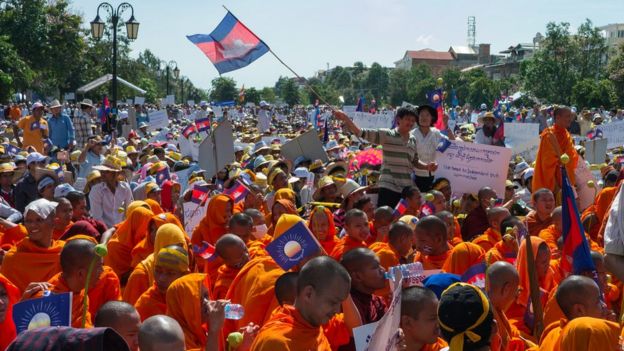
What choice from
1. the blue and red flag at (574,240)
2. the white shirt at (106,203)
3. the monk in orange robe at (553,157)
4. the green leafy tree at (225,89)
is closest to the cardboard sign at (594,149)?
the monk in orange robe at (553,157)

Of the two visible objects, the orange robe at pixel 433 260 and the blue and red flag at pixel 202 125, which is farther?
the blue and red flag at pixel 202 125

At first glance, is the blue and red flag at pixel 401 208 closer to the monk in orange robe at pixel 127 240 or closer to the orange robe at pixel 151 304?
the monk in orange robe at pixel 127 240

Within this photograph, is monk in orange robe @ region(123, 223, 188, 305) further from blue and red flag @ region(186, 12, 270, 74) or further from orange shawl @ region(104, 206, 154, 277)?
blue and red flag @ region(186, 12, 270, 74)

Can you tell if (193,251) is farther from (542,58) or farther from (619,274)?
(542,58)

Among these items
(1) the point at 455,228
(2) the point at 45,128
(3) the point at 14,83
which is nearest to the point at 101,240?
(1) the point at 455,228

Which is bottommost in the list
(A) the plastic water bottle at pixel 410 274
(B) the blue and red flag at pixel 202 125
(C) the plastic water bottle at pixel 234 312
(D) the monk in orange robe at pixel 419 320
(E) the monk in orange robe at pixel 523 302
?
(E) the monk in orange robe at pixel 523 302

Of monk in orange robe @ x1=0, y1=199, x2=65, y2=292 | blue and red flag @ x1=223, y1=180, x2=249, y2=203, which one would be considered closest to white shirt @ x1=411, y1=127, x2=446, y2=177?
blue and red flag @ x1=223, y1=180, x2=249, y2=203

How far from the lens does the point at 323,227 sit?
7.24m

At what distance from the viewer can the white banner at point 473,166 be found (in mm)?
9922

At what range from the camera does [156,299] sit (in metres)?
5.47

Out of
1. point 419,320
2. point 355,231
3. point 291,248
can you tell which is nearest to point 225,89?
point 355,231

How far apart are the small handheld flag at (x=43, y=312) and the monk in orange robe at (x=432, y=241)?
9.58 feet

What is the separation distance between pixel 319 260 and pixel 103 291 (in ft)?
6.81

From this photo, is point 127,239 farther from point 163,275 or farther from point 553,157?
point 553,157
